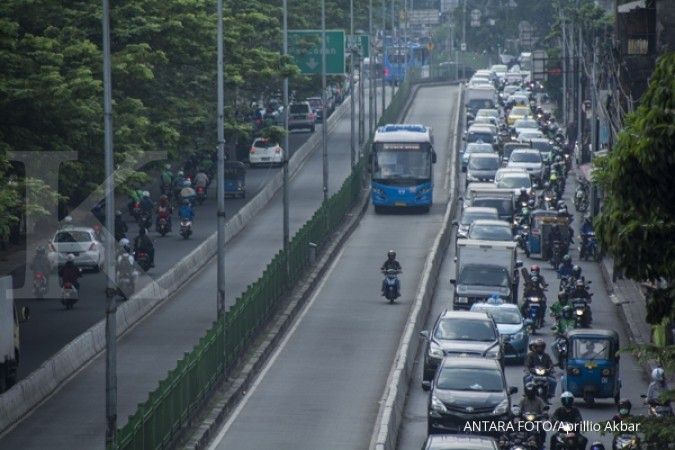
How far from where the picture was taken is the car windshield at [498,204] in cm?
6359

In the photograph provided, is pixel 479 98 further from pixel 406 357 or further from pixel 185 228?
pixel 406 357

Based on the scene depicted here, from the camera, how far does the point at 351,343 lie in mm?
44094

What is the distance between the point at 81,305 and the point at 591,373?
47.4 ft

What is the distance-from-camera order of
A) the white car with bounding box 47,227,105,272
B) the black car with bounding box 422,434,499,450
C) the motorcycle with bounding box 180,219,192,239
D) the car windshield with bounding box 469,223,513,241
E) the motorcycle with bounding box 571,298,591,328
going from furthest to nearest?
the motorcycle with bounding box 180,219,192,239 → the car windshield with bounding box 469,223,513,241 → the white car with bounding box 47,227,105,272 → the motorcycle with bounding box 571,298,591,328 → the black car with bounding box 422,434,499,450

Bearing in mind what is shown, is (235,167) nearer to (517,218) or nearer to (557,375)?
(517,218)

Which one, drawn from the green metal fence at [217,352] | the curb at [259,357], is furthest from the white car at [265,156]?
the green metal fence at [217,352]

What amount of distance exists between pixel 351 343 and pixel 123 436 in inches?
718

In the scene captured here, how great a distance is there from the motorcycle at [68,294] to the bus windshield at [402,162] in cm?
2425

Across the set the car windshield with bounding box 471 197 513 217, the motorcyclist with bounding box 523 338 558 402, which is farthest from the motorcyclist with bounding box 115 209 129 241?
the motorcyclist with bounding box 523 338 558 402

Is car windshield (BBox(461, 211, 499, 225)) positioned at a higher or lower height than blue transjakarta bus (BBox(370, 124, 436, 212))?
lower

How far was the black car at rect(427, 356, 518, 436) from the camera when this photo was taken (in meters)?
33.4

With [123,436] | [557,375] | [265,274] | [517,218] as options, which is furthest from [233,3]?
[123,436]

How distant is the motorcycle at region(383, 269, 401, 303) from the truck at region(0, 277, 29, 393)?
52.7 ft

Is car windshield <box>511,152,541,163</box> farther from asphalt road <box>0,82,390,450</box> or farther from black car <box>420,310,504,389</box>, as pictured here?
black car <box>420,310,504,389</box>
